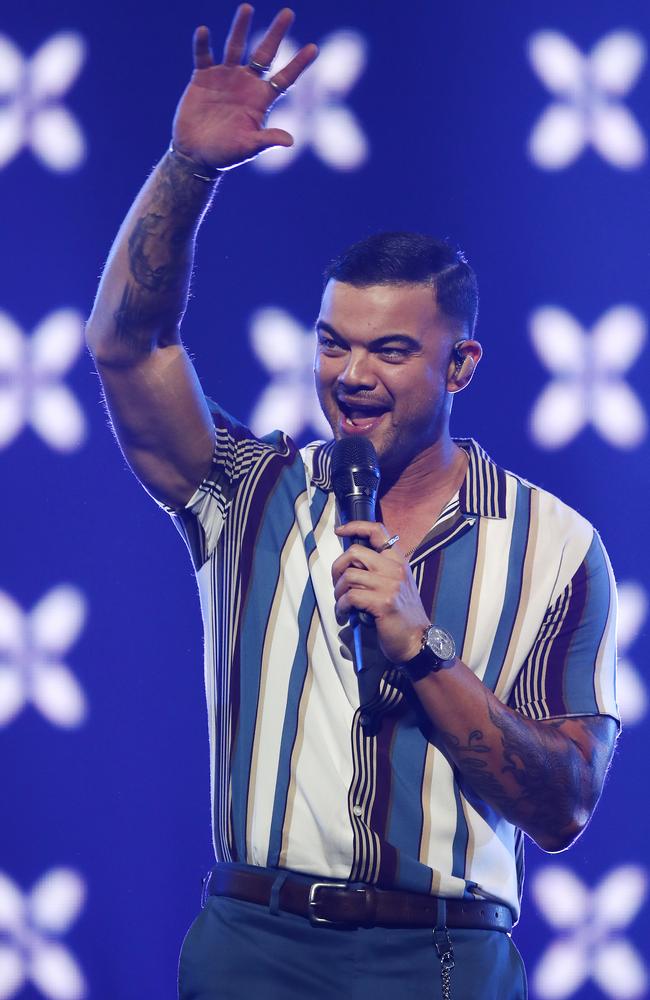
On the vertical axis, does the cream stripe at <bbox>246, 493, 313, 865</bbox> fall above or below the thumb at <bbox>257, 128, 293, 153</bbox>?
below

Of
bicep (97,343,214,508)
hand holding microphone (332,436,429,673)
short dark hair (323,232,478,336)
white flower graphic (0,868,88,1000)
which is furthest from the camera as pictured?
white flower graphic (0,868,88,1000)

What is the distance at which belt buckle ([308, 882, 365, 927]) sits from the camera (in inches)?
68.0

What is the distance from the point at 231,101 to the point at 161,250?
→ 8.3 inches

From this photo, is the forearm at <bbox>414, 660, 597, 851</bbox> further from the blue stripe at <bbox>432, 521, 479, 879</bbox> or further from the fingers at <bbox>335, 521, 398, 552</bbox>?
the fingers at <bbox>335, 521, 398, 552</bbox>

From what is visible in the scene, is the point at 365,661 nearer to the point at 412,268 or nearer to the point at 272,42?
the point at 412,268

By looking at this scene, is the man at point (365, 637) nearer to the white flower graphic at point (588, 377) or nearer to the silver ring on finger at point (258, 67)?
the silver ring on finger at point (258, 67)

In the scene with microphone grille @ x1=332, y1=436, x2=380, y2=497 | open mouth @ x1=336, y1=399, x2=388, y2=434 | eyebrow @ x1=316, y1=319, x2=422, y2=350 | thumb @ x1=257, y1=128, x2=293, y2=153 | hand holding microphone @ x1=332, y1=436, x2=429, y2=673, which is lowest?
hand holding microphone @ x1=332, y1=436, x2=429, y2=673

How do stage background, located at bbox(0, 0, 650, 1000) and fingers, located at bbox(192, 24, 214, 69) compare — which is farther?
stage background, located at bbox(0, 0, 650, 1000)

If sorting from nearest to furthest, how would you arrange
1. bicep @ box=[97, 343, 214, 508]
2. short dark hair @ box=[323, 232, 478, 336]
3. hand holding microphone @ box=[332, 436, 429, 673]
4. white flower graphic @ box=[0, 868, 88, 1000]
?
1. hand holding microphone @ box=[332, 436, 429, 673]
2. bicep @ box=[97, 343, 214, 508]
3. short dark hair @ box=[323, 232, 478, 336]
4. white flower graphic @ box=[0, 868, 88, 1000]

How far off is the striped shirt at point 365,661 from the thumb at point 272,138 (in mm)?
457

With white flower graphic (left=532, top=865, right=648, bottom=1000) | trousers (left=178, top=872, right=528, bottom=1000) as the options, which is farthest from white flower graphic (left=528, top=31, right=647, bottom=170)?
trousers (left=178, top=872, right=528, bottom=1000)

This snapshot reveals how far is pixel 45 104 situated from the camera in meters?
2.53

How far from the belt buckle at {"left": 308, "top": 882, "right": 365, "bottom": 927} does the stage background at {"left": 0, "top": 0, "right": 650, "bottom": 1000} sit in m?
0.79

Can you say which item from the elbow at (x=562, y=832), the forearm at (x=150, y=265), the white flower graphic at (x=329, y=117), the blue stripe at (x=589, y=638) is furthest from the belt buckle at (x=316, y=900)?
the white flower graphic at (x=329, y=117)
